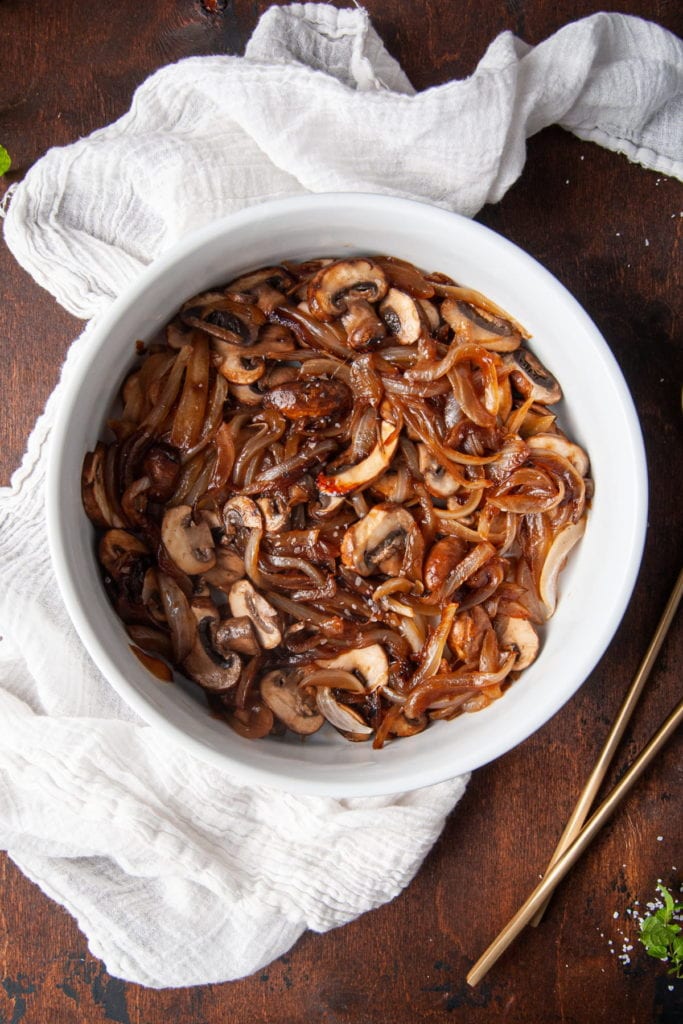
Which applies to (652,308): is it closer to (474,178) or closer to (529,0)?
(474,178)

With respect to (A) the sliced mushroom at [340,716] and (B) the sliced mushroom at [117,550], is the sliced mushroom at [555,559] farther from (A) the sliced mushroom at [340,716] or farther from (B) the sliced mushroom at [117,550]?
(B) the sliced mushroom at [117,550]

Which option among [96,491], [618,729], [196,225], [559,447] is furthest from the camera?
[618,729]

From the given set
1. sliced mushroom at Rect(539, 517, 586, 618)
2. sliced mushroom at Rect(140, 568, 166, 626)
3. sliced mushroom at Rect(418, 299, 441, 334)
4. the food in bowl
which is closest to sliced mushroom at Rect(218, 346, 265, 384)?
the food in bowl

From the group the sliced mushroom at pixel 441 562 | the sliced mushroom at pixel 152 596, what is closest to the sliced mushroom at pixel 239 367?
the sliced mushroom at pixel 152 596

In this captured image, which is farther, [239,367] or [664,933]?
[664,933]

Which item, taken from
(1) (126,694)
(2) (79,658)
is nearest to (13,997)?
(2) (79,658)

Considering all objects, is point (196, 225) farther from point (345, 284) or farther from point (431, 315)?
point (431, 315)

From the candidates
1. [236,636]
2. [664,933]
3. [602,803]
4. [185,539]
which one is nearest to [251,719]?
[236,636]
